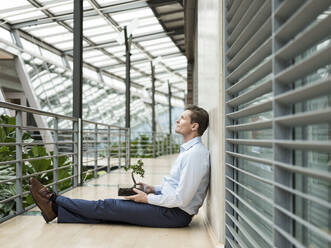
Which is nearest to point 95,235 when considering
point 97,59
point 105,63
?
point 97,59

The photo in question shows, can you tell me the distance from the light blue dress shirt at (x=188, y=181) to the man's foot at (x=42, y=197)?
2.15 ft

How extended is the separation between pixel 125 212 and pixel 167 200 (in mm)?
308

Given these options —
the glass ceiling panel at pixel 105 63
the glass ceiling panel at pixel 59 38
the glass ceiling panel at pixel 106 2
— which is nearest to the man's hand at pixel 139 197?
the glass ceiling panel at pixel 106 2

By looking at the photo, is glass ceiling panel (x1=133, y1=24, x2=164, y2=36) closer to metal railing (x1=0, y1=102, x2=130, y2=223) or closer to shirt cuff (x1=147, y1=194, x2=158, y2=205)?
metal railing (x1=0, y1=102, x2=130, y2=223)

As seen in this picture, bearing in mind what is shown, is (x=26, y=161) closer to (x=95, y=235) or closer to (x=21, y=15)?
(x=95, y=235)

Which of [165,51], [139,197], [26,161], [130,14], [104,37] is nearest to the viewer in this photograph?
[139,197]

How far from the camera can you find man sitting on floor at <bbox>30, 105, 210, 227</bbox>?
2.09 m

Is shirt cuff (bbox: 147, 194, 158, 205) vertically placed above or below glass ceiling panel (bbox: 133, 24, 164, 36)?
below

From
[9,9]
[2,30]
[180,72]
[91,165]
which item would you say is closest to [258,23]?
[9,9]

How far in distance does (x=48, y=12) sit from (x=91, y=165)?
12.6 feet

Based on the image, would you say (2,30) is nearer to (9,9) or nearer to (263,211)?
(9,9)

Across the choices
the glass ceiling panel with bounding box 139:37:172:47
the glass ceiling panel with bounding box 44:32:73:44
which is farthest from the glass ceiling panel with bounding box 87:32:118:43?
the glass ceiling panel with bounding box 139:37:172:47

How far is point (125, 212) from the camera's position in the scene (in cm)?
223

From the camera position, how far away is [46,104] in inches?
402
